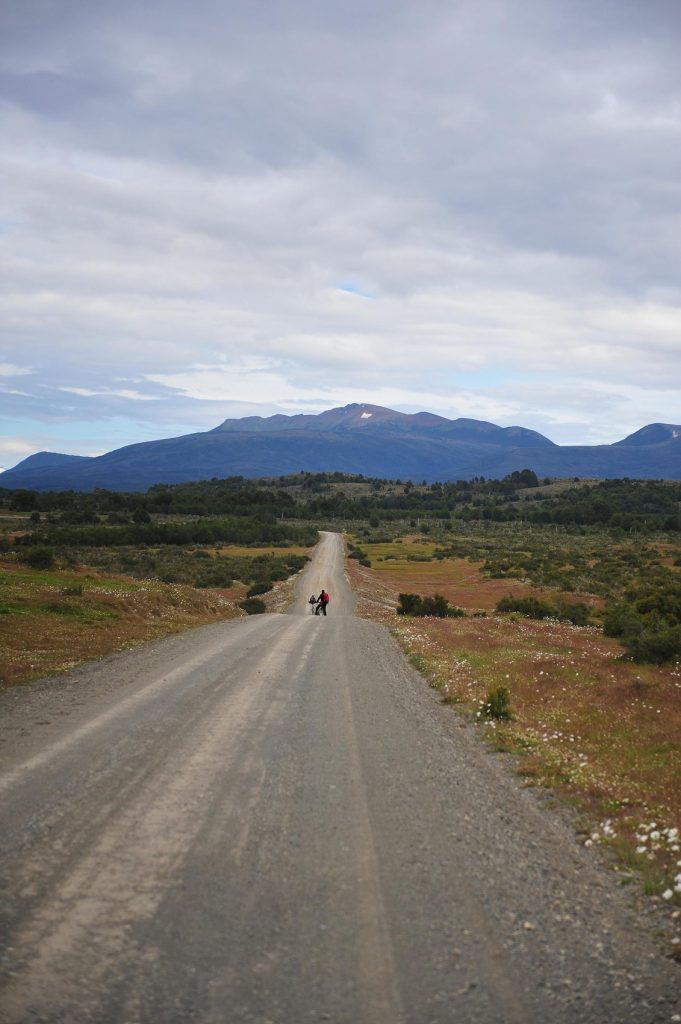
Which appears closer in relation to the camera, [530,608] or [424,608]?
[424,608]

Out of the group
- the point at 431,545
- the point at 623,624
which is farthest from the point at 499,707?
the point at 431,545

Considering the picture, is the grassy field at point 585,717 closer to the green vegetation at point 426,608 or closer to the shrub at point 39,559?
the green vegetation at point 426,608

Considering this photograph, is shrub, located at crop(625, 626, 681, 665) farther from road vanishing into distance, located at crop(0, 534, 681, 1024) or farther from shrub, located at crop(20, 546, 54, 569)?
shrub, located at crop(20, 546, 54, 569)

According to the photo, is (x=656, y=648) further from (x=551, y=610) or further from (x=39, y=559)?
(x=39, y=559)

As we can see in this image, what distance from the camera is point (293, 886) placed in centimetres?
612

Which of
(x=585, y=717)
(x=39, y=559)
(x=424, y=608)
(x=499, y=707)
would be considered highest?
(x=39, y=559)

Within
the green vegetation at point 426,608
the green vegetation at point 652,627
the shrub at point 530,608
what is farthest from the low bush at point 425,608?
the green vegetation at point 652,627

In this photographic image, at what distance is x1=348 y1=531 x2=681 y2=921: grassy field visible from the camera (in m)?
7.96

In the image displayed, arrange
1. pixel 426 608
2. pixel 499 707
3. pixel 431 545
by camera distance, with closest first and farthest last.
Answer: pixel 499 707 < pixel 426 608 < pixel 431 545

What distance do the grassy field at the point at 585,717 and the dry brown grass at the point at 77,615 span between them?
9.44 metres

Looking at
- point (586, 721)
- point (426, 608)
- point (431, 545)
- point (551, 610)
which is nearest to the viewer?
point (586, 721)

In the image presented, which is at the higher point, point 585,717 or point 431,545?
point 585,717

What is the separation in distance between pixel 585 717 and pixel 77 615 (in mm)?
18350

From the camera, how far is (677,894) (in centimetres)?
637
